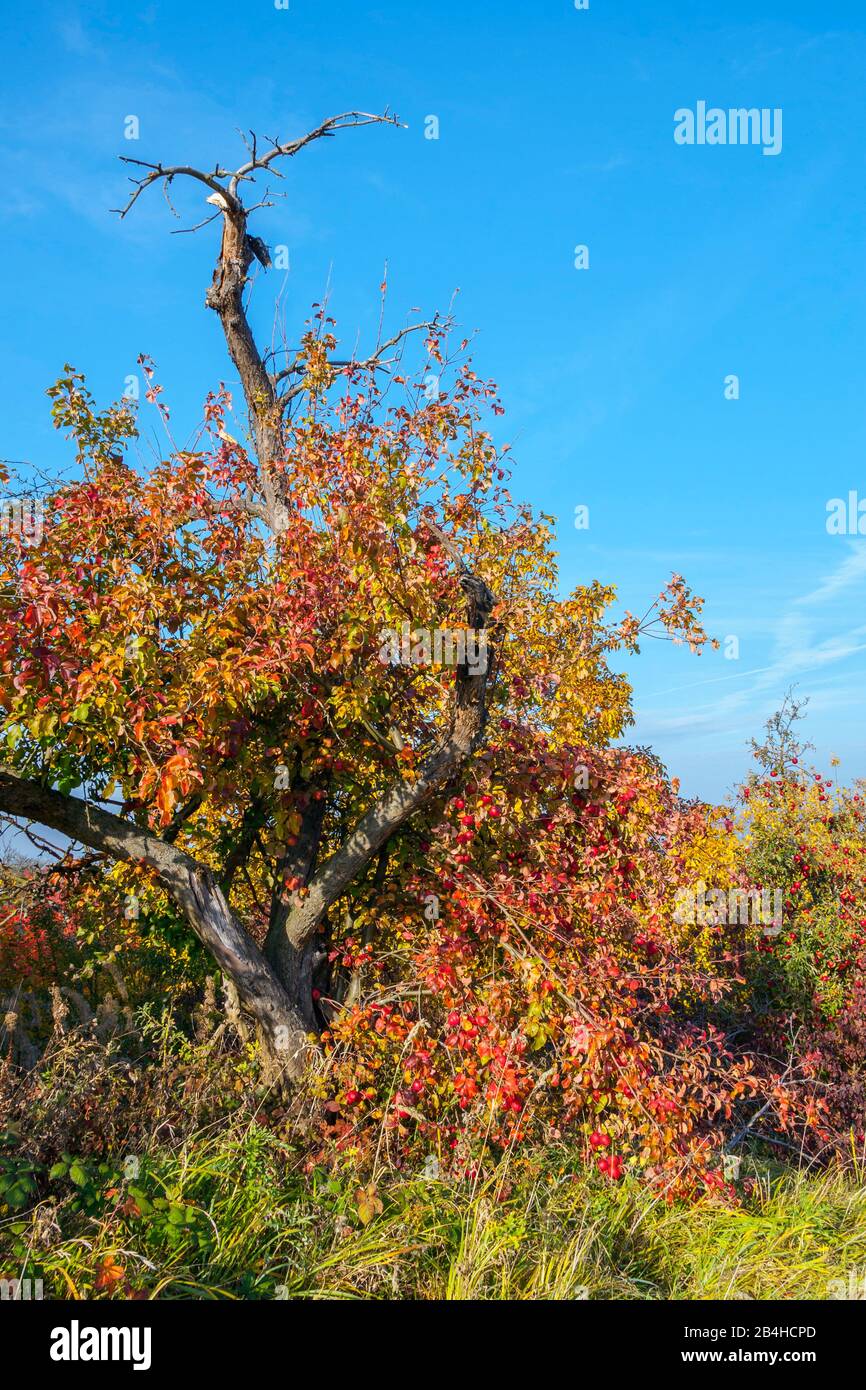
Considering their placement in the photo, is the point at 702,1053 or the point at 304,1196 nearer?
the point at 304,1196

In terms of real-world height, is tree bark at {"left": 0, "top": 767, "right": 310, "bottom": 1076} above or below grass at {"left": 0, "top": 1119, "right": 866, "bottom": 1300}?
above

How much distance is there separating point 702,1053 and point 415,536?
3.57 metres

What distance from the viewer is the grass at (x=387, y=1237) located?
147 inches

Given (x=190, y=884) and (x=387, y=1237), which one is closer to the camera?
(x=387, y=1237)

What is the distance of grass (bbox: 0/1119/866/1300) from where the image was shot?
3.73 meters

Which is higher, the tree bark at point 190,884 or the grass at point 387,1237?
the tree bark at point 190,884

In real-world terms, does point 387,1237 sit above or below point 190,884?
below

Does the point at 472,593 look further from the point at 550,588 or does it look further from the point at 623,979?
the point at 550,588

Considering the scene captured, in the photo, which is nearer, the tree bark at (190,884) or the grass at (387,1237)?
the grass at (387,1237)

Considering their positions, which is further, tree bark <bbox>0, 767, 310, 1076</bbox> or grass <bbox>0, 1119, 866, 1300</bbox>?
tree bark <bbox>0, 767, 310, 1076</bbox>

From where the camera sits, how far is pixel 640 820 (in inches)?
235

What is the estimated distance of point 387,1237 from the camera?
4.07 meters
